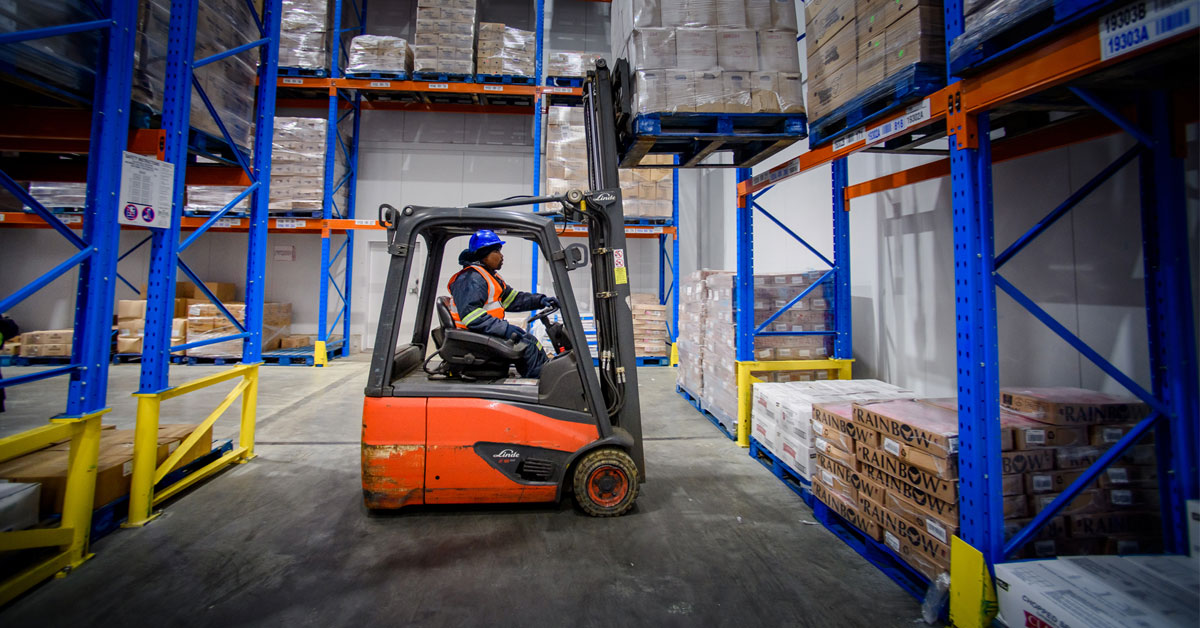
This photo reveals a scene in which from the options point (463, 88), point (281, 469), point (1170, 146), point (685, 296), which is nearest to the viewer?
point (1170, 146)

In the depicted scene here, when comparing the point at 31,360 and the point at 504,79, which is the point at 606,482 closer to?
the point at 504,79

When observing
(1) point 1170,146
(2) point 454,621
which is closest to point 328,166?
(2) point 454,621

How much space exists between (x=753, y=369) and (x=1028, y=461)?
2364 millimetres

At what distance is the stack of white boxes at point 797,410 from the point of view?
330cm

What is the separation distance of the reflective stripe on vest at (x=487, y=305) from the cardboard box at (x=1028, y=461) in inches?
112

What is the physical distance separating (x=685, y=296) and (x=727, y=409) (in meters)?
1.99

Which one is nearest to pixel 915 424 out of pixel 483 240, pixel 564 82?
pixel 483 240

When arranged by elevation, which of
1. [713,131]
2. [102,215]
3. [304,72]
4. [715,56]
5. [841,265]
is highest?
[304,72]

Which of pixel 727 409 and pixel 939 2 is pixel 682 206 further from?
pixel 939 2

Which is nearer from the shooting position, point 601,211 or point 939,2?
point 939,2

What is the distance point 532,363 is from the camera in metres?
3.46

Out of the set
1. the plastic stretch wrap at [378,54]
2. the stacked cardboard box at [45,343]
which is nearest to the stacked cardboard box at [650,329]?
the plastic stretch wrap at [378,54]

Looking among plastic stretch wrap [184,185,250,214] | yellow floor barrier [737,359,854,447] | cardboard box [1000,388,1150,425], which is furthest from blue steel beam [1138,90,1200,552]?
plastic stretch wrap [184,185,250,214]

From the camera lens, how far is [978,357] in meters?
1.92
